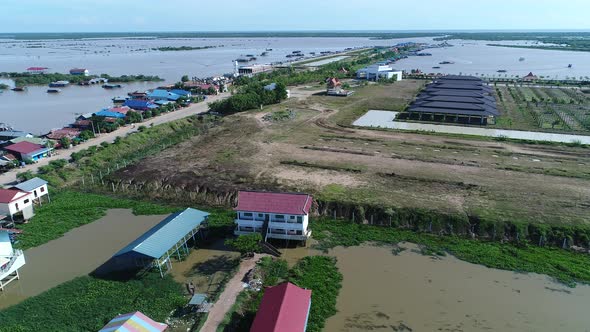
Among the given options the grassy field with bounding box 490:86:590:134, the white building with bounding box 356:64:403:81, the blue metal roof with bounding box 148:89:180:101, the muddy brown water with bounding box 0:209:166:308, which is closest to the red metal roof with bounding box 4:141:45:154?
the muddy brown water with bounding box 0:209:166:308

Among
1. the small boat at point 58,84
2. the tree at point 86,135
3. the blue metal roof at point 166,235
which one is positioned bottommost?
the blue metal roof at point 166,235

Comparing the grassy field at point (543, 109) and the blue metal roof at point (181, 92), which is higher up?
the blue metal roof at point (181, 92)

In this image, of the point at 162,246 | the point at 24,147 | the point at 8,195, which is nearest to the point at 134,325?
the point at 162,246

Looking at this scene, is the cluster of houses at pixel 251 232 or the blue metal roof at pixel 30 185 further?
the blue metal roof at pixel 30 185

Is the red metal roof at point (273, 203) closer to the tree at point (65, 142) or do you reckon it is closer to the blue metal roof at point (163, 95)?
the tree at point (65, 142)

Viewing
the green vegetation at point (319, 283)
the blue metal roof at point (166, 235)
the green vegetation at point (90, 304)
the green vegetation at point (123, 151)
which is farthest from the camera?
the green vegetation at point (123, 151)

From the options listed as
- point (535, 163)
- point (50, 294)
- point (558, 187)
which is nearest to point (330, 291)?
point (50, 294)

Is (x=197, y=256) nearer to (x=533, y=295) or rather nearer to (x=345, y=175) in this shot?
(x=345, y=175)

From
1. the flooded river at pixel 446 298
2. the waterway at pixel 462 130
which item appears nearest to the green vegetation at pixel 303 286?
the flooded river at pixel 446 298

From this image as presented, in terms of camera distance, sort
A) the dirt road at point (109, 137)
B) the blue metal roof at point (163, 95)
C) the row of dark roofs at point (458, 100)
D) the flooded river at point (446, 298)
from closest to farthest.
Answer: the flooded river at point (446, 298)
the dirt road at point (109, 137)
the row of dark roofs at point (458, 100)
the blue metal roof at point (163, 95)
